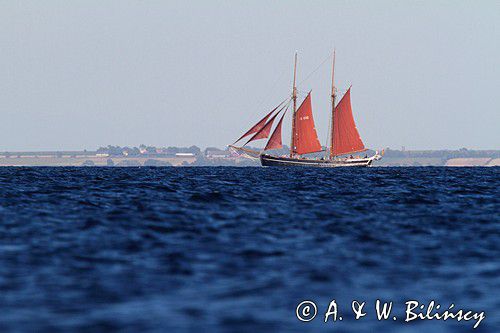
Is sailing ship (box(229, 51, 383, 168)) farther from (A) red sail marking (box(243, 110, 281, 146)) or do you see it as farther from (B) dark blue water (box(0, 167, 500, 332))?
(B) dark blue water (box(0, 167, 500, 332))

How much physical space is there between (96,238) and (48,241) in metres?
1.30

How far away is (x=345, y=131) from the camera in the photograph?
14950 centimetres

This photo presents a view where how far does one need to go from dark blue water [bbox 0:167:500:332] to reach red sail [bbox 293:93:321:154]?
118 metres

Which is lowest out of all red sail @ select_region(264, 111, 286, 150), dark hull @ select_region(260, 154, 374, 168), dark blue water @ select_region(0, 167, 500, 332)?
dark hull @ select_region(260, 154, 374, 168)

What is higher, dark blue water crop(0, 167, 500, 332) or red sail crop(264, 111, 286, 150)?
red sail crop(264, 111, 286, 150)

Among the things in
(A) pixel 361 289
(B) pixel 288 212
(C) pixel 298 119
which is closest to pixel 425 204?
(B) pixel 288 212

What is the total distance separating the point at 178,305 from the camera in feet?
48.3

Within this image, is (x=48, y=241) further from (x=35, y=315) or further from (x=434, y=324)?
(x=434, y=324)

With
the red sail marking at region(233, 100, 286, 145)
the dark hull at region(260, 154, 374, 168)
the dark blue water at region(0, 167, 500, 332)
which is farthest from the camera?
the dark hull at region(260, 154, 374, 168)

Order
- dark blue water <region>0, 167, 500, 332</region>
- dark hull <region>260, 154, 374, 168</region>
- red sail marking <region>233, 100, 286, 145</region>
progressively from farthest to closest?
1. dark hull <region>260, 154, 374, 168</region>
2. red sail marking <region>233, 100, 286, 145</region>
3. dark blue water <region>0, 167, 500, 332</region>

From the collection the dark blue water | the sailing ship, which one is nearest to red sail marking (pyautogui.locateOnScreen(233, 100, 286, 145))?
the sailing ship

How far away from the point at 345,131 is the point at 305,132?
815 cm

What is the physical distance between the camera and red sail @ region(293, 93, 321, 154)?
15038 cm

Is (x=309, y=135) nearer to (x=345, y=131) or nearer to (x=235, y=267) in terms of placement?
(x=345, y=131)
